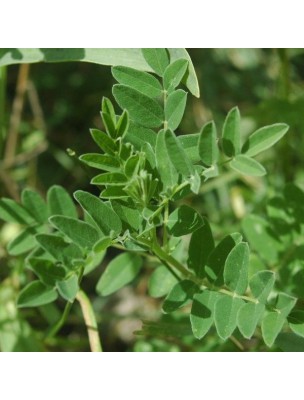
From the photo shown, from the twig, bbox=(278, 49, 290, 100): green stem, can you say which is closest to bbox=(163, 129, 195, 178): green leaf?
bbox=(278, 49, 290, 100): green stem

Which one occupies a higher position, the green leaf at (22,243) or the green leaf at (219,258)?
the green leaf at (22,243)

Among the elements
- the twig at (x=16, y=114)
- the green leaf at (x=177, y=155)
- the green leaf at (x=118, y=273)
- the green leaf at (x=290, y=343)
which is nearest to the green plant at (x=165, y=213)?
the green leaf at (x=177, y=155)

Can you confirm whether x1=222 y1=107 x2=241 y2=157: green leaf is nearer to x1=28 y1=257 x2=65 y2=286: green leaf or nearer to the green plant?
the green plant

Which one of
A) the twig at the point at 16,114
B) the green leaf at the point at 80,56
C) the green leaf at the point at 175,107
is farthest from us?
the twig at the point at 16,114

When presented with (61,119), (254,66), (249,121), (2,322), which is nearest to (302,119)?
(249,121)

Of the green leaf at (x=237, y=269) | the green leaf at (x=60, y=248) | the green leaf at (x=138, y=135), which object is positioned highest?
the green leaf at (x=138, y=135)

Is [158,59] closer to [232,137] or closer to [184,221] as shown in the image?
[232,137]

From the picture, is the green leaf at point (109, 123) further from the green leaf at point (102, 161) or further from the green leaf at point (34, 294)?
the green leaf at point (34, 294)
